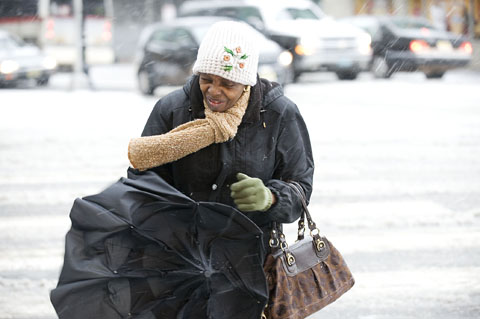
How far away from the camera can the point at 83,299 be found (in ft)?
8.84

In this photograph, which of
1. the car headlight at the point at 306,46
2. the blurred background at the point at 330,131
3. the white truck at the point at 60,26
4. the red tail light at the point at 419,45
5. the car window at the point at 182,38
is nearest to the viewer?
the blurred background at the point at 330,131

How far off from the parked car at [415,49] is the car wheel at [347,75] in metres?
0.52

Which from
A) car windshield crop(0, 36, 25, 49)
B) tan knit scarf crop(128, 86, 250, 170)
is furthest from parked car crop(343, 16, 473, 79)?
tan knit scarf crop(128, 86, 250, 170)

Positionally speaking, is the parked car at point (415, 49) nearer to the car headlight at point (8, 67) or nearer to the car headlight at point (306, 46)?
the car headlight at point (306, 46)

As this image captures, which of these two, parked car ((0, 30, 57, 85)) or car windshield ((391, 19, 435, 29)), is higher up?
car windshield ((391, 19, 435, 29))

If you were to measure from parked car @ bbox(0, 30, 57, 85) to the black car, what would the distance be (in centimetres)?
396

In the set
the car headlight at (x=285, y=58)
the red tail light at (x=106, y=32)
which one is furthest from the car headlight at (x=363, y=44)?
the red tail light at (x=106, y=32)

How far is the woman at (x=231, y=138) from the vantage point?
2.79 meters

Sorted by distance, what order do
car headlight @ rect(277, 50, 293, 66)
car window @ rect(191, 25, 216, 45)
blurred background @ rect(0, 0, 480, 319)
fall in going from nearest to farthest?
blurred background @ rect(0, 0, 480, 319) < car window @ rect(191, 25, 216, 45) < car headlight @ rect(277, 50, 293, 66)

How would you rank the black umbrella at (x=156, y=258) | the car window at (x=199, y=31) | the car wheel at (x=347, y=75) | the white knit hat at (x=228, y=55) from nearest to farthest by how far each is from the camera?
the black umbrella at (x=156, y=258)
the white knit hat at (x=228, y=55)
the car window at (x=199, y=31)
the car wheel at (x=347, y=75)

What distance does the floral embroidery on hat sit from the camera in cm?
282

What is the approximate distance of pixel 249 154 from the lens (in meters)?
2.93

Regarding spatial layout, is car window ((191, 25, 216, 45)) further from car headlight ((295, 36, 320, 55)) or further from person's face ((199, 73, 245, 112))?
person's face ((199, 73, 245, 112))

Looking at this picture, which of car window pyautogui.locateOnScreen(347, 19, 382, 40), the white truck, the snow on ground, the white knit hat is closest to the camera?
the white knit hat
